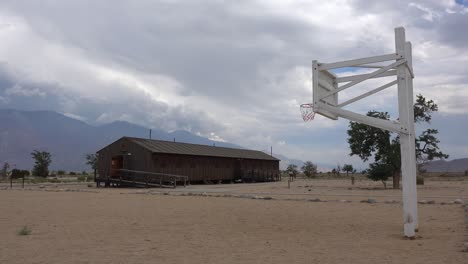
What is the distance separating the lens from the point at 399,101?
9.96m

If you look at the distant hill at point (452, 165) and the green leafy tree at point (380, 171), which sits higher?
the distant hill at point (452, 165)

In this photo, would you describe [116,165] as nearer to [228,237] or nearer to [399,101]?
[228,237]

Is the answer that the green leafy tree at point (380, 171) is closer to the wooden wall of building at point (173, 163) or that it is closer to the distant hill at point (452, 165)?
the wooden wall of building at point (173, 163)

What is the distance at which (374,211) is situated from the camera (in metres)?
15.1

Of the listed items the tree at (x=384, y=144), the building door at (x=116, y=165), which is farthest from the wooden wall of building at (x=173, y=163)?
the tree at (x=384, y=144)

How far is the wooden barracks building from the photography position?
36406mm

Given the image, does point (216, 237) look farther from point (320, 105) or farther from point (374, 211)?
point (374, 211)

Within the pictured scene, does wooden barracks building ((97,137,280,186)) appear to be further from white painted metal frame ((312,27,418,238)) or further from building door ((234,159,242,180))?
white painted metal frame ((312,27,418,238))

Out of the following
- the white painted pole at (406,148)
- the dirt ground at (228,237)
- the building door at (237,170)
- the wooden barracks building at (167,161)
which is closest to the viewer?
the dirt ground at (228,237)

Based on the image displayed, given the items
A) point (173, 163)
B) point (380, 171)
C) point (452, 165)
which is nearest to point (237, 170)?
point (173, 163)

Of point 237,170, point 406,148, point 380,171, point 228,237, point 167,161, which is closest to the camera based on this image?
point 228,237

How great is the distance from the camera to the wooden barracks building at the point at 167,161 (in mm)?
36406

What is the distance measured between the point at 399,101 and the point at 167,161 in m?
29.5

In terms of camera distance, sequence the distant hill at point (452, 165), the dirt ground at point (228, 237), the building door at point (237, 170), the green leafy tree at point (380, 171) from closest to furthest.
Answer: the dirt ground at point (228, 237), the green leafy tree at point (380, 171), the building door at point (237, 170), the distant hill at point (452, 165)
